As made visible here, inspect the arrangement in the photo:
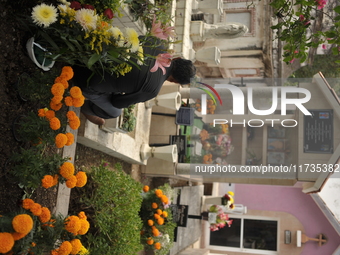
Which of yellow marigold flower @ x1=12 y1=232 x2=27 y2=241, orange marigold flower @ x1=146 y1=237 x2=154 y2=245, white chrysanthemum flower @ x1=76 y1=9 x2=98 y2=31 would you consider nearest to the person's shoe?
white chrysanthemum flower @ x1=76 y1=9 x2=98 y2=31

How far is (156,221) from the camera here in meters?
5.47

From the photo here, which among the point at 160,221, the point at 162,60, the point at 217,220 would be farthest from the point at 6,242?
the point at 217,220

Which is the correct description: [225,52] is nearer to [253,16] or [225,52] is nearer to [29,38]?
[253,16]

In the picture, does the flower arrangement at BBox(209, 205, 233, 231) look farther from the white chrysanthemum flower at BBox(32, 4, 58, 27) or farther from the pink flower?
the white chrysanthemum flower at BBox(32, 4, 58, 27)

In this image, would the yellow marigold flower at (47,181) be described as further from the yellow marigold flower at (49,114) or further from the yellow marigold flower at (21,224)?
the yellow marigold flower at (49,114)

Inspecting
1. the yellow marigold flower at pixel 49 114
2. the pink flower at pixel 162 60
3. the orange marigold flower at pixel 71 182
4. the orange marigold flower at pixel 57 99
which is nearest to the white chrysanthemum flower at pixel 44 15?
the orange marigold flower at pixel 57 99

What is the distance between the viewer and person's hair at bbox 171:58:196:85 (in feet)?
10.4

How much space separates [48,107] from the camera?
3014 millimetres

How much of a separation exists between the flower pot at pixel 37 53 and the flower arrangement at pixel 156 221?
3114mm

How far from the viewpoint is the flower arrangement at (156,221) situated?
5391 mm

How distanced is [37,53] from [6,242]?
1.59 metres

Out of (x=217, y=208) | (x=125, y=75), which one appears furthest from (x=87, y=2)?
(x=217, y=208)

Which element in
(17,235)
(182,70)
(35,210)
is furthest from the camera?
(182,70)

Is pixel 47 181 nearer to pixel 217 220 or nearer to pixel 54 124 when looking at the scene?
pixel 54 124
